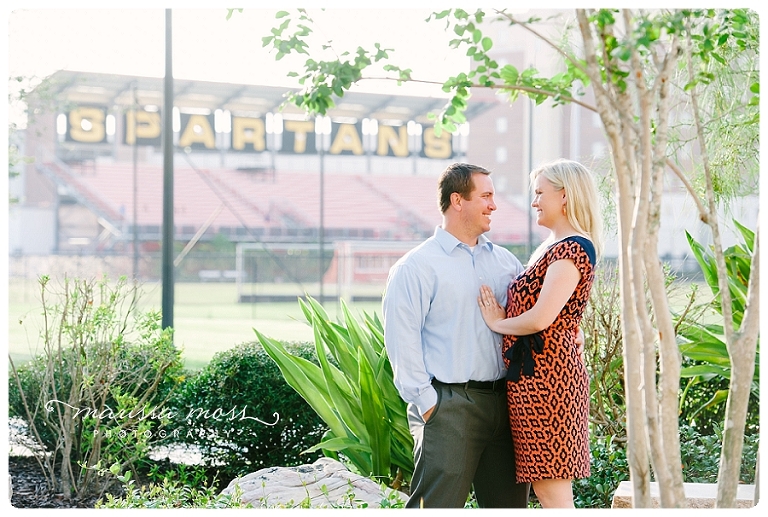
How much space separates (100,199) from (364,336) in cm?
2963

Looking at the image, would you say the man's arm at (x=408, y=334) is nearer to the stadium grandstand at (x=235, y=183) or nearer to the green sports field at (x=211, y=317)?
the green sports field at (x=211, y=317)

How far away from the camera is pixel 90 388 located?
367cm

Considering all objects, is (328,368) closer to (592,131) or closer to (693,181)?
(693,181)

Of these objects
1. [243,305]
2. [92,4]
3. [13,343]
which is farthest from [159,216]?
[92,4]

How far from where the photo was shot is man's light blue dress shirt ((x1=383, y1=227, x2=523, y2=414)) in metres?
2.38

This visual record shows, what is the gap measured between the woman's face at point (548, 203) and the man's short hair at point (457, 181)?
8.2 inches

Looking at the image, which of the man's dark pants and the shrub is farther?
the shrub

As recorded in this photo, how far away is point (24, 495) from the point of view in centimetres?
379

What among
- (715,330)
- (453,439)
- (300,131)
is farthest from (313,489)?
(300,131)

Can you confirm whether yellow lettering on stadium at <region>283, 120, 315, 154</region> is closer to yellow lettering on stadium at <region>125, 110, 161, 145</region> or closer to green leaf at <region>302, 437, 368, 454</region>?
yellow lettering on stadium at <region>125, 110, 161, 145</region>

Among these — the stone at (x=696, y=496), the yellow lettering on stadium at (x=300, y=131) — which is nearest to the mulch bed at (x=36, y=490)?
the stone at (x=696, y=496)

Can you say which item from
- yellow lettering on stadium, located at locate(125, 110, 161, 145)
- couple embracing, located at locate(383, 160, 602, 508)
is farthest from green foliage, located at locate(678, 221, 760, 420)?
yellow lettering on stadium, located at locate(125, 110, 161, 145)

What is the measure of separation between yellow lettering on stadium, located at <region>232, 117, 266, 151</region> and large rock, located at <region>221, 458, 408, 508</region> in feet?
97.1

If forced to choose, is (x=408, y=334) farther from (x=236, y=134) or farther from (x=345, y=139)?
(x=345, y=139)
